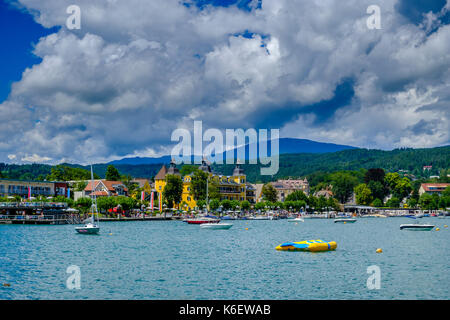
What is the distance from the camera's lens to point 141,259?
39406 millimetres

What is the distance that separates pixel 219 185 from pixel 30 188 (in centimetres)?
5646

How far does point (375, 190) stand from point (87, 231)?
145m

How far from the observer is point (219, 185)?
149000 mm

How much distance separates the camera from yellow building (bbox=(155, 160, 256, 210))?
145m

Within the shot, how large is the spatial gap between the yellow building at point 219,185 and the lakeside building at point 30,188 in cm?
3041

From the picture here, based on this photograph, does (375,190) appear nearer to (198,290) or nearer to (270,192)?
(270,192)

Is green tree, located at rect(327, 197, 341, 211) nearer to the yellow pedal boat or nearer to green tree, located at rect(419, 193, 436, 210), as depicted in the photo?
green tree, located at rect(419, 193, 436, 210)

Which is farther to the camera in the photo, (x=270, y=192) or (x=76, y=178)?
(x=270, y=192)

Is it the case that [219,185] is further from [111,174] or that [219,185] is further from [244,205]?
[111,174]

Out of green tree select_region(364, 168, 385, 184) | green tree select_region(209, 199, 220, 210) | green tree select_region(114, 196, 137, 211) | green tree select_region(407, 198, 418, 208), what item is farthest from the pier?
green tree select_region(407, 198, 418, 208)

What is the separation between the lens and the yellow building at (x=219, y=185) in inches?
5719

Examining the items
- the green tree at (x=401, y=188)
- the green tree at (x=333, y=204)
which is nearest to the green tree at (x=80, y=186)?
the green tree at (x=333, y=204)

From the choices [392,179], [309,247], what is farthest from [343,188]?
[309,247]

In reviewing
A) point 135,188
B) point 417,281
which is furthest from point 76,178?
point 417,281
